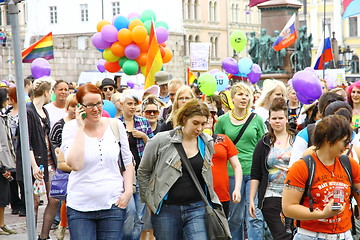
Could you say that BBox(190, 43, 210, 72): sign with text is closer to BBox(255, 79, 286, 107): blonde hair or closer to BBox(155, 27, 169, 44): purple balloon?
BBox(155, 27, 169, 44): purple balloon

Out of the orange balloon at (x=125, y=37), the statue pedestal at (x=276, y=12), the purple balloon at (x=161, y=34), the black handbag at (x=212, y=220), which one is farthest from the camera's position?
the statue pedestal at (x=276, y=12)

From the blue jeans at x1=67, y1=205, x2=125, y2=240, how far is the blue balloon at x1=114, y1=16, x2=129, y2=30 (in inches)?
389

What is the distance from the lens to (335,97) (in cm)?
693

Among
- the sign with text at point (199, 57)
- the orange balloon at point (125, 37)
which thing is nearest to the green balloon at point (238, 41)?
the sign with text at point (199, 57)

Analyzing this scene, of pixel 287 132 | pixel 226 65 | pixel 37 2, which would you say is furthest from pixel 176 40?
pixel 287 132

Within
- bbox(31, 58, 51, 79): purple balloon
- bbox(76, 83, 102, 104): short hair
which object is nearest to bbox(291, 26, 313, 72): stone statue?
bbox(31, 58, 51, 79): purple balloon

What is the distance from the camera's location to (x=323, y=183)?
502 cm

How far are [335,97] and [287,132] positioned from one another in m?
0.80

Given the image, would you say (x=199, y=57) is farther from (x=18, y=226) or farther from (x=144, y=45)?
(x=18, y=226)

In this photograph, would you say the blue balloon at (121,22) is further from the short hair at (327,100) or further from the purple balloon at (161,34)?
the short hair at (327,100)

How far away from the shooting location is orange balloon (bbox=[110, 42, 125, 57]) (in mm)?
15286

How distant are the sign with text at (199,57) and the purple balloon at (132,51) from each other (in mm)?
4269

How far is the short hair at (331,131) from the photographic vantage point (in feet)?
16.4

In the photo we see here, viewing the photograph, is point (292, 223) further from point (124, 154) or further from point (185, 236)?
point (124, 154)
